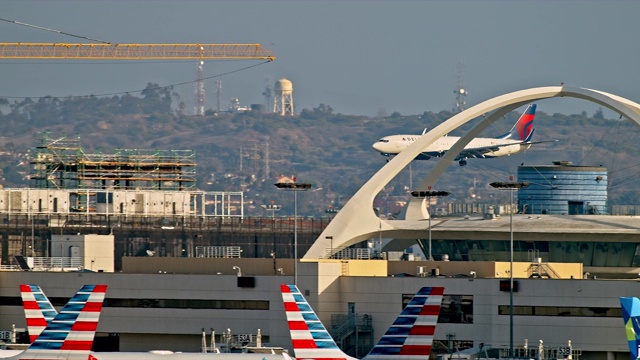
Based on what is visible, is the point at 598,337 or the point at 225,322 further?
the point at 225,322

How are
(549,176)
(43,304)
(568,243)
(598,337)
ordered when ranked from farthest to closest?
1. (549,176)
2. (568,243)
3. (598,337)
4. (43,304)

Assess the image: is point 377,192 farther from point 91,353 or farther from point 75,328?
point 75,328

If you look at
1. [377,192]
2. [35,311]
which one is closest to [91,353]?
[35,311]

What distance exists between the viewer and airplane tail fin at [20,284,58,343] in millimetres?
90875

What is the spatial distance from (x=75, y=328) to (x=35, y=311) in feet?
57.0

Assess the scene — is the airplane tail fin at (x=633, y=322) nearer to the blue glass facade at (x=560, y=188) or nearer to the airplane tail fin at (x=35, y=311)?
the airplane tail fin at (x=35, y=311)

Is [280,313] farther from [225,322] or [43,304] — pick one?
[43,304]

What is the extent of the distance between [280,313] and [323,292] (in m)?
3.95

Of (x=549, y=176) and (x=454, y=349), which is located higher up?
(x=549, y=176)

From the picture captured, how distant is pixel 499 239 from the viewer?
14350 centimetres

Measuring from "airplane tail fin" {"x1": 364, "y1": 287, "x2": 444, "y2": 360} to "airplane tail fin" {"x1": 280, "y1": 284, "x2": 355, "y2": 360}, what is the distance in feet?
8.56

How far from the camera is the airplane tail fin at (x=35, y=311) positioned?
298 feet

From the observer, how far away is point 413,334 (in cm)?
8062

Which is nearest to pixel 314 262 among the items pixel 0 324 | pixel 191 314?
pixel 191 314
